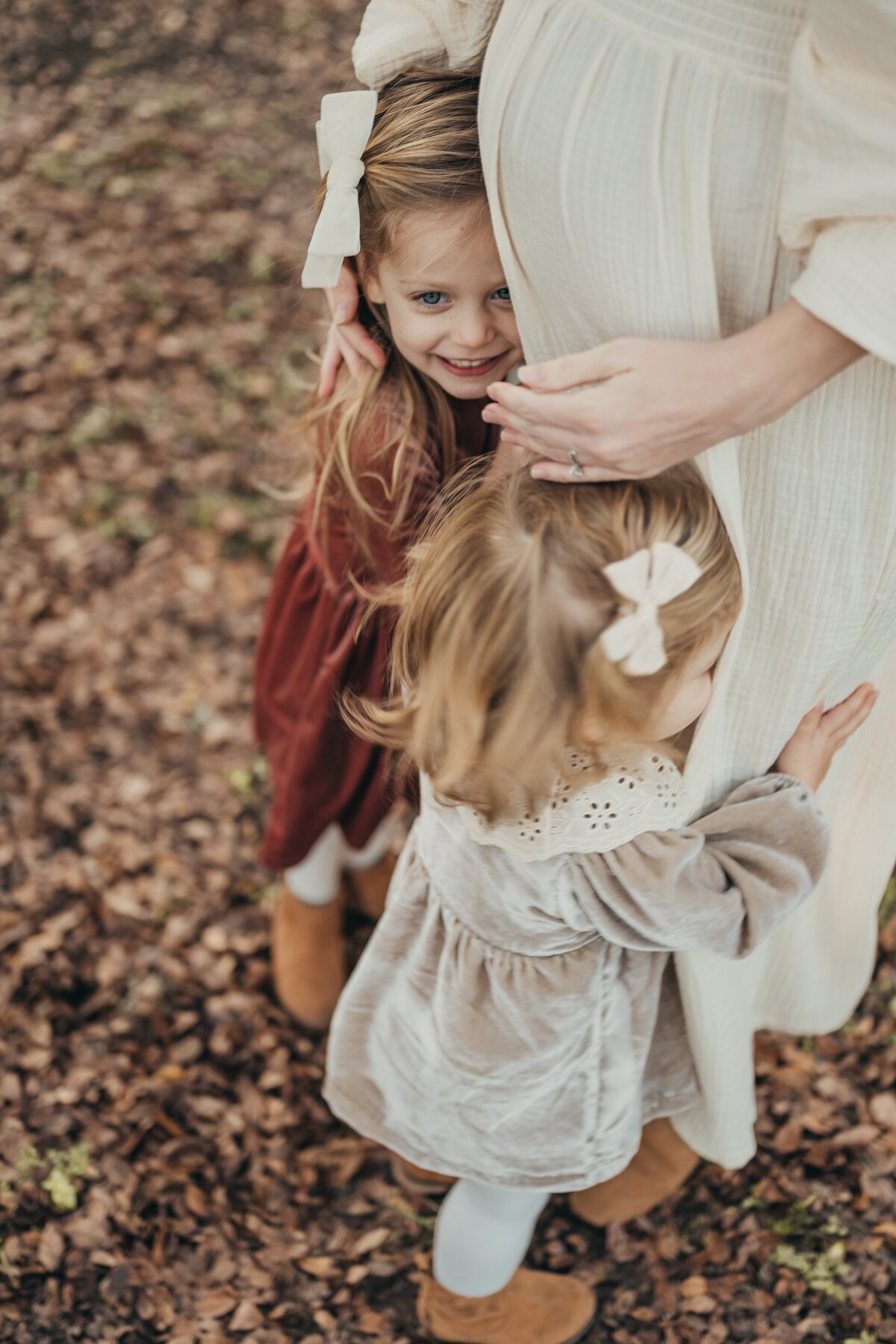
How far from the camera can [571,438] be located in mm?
1398

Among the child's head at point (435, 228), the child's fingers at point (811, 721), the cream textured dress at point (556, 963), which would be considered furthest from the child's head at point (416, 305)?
the child's fingers at point (811, 721)

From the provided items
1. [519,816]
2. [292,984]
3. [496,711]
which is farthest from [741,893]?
[292,984]

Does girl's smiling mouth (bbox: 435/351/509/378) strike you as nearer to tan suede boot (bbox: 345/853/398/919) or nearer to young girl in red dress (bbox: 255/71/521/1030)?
young girl in red dress (bbox: 255/71/521/1030)

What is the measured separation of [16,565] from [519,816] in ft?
8.75

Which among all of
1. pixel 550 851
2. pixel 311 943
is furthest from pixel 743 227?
pixel 311 943

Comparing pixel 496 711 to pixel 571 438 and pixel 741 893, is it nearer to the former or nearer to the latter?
pixel 571 438

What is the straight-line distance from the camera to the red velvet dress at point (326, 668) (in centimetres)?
213

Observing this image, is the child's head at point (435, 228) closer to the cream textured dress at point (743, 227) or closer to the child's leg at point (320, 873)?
the cream textured dress at point (743, 227)

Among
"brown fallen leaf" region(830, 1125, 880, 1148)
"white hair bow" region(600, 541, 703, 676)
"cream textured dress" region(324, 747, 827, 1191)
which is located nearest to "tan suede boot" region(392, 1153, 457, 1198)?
"cream textured dress" region(324, 747, 827, 1191)

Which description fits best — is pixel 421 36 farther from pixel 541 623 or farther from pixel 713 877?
pixel 713 877

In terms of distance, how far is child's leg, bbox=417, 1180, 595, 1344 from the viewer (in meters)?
2.06

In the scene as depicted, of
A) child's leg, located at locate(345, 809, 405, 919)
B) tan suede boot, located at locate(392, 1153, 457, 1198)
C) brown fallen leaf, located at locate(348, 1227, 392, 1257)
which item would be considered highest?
child's leg, located at locate(345, 809, 405, 919)

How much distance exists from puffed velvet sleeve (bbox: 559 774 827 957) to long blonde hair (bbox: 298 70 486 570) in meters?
0.77

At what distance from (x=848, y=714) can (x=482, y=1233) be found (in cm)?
115
